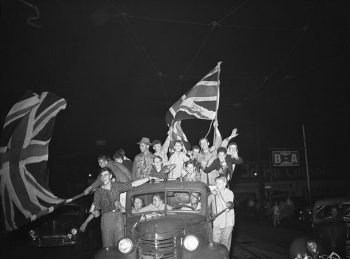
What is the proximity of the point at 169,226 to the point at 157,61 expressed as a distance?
1211cm

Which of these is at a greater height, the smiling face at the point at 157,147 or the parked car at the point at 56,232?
the smiling face at the point at 157,147

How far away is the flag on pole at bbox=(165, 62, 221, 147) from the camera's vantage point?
9.62 m

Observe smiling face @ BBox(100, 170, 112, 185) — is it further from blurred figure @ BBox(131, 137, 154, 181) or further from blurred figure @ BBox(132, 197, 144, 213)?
blurred figure @ BBox(131, 137, 154, 181)

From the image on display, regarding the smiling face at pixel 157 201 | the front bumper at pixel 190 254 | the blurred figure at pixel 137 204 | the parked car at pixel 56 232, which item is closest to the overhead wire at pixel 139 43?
the blurred figure at pixel 137 204

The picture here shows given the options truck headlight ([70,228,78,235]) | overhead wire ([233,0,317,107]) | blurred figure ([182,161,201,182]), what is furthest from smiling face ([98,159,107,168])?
overhead wire ([233,0,317,107])

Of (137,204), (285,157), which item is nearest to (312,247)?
(137,204)

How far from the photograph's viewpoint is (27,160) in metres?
5.67

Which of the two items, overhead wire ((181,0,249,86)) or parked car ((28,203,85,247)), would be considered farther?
parked car ((28,203,85,247))

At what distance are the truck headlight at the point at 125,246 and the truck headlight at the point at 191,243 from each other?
0.96 m

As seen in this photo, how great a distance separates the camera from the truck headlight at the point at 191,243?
6.09 metres

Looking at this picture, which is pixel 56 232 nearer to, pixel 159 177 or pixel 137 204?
pixel 159 177

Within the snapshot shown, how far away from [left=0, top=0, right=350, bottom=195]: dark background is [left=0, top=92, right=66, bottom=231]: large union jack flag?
537 centimetres

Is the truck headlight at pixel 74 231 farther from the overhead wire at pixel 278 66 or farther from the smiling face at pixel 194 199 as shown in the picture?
the overhead wire at pixel 278 66

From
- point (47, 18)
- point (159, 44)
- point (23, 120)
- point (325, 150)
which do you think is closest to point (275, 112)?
point (325, 150)
